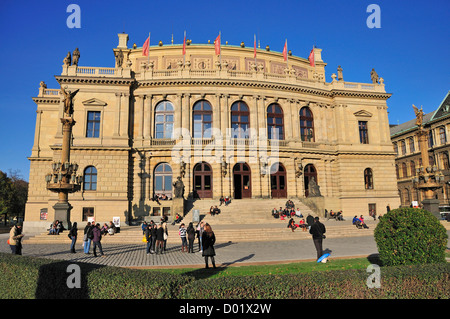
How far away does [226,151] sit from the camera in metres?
34.8

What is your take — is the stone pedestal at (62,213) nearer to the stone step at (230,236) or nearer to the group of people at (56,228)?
the group of people at (56,228)

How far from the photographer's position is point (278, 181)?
36.6 meters

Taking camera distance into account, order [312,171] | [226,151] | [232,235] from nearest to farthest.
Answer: [232,235], [226,151], [312,171]

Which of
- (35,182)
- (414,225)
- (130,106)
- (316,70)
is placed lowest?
(414,225)

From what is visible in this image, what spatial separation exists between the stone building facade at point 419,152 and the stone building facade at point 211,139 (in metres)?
16.2

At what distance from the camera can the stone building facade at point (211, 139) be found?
33531 mm

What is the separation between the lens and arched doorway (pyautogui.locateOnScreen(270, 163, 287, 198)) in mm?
36406

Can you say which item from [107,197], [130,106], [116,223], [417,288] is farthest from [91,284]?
[130,106]

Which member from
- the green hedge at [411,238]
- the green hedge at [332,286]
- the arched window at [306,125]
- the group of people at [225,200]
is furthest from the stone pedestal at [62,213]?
the arched window at [306,125]

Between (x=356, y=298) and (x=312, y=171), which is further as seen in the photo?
(x=312, y=171)

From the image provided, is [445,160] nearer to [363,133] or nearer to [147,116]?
[363,133]
